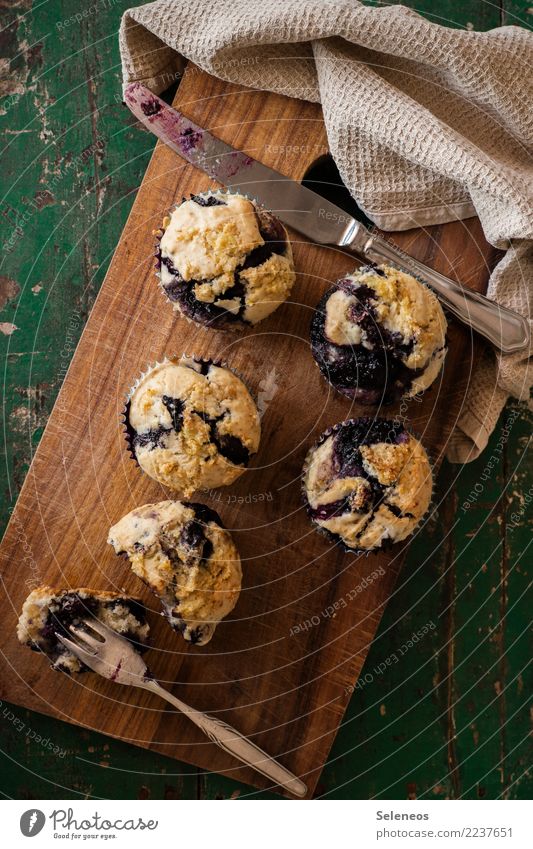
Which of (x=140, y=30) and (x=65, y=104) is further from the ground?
(x=140, y=30)

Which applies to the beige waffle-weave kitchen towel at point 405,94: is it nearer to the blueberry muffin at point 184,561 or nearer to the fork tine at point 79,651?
the blueberry muffin at point 184,561

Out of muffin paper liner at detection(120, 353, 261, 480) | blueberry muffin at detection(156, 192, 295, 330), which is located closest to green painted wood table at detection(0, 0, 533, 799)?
muffin paper liner at detection(120, 353, 261, 480)

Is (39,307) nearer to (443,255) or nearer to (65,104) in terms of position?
(65,104)

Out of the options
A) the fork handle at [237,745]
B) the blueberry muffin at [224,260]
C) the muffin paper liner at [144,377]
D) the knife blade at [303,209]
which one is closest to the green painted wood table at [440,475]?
the knife blade at [303,209]

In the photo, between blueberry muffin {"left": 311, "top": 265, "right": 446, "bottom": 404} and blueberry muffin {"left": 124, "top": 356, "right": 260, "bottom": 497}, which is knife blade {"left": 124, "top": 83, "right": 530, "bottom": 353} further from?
blueberry muffin {"left": 124, "top": 356, "right": 260, "bottom": 497}

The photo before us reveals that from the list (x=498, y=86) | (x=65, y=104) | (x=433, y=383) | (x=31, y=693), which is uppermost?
(x=498, y=86)

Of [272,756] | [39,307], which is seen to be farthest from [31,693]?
[39,307]
